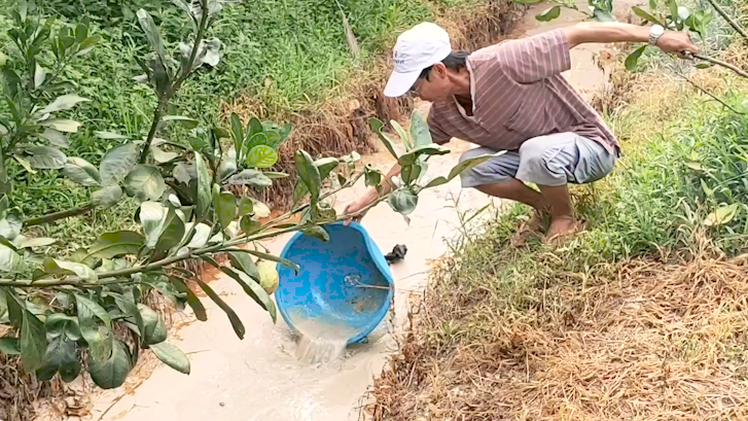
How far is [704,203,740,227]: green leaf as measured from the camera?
2.59m

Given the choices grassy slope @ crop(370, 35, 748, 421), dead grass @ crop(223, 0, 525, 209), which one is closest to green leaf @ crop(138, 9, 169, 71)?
grassy slope @ crop(370, 35, 748, 421)

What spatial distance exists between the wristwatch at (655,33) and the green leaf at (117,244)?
1.74m

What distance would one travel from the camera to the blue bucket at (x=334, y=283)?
3336mm

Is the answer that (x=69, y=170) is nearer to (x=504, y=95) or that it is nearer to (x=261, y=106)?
(x=504, y=95)

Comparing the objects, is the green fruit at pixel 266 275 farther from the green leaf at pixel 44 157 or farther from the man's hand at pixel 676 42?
the man's hand at pixel 676 42

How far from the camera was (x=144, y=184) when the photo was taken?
55.4 inches

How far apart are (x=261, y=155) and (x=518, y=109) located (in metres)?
1.72

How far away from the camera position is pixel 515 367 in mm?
2582

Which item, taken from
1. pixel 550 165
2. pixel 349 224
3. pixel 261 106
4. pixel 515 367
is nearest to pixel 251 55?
pixel 261 106

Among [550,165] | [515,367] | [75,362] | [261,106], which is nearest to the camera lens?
[75,362]

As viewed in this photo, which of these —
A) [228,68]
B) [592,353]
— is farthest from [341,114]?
[592,353]

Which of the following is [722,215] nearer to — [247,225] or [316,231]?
[316,231]

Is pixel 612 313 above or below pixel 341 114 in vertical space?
above

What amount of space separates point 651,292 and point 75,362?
71.6 inches
